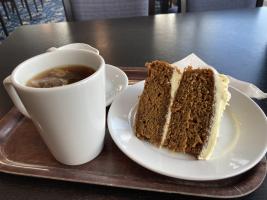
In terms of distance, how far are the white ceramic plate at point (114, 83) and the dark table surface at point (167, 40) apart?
0.12 metres

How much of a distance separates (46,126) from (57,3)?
4037 mm

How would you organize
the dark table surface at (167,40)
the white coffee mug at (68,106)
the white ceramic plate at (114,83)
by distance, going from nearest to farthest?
the white coffee mug at (68,106)
the white ceramic plate at (114,83)
the dark table surface at (167,40)

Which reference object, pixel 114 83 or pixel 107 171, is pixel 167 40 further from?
pixel 107 171

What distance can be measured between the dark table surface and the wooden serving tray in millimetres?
159

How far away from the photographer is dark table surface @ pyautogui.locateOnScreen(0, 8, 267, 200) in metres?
0.83

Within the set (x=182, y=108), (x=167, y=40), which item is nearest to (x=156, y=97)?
(x=182, y=108)

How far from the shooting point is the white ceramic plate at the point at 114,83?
660 mm

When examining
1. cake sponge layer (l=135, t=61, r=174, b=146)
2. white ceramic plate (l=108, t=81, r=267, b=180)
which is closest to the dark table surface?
white ceramic plate (l=108, t=81, r=267, b=180)

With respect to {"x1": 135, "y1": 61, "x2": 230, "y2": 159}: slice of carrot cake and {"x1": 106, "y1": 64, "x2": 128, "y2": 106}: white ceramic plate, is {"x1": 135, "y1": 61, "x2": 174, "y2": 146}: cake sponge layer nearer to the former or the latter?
{"x1": 135, "y1": 61, "x2": 230, "y2": 159}: slice of carrot cake

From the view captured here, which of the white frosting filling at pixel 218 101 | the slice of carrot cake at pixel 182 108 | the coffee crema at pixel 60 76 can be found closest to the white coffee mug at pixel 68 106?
the coffee crema at pixel 60 76

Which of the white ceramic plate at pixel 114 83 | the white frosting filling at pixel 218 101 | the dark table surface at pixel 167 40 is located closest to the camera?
the white frosting filling at pixel 218 101

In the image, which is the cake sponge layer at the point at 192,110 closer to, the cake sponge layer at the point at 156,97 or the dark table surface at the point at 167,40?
the cake sponge layer at the point at 156,97

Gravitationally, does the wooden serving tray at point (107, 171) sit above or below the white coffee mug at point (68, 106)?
below

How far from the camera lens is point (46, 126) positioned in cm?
43
